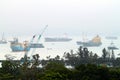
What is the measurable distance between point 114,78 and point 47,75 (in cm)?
353

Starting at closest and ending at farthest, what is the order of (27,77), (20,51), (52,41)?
(27,77)
(20,51)
(52,41)

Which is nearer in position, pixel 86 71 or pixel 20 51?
pixel 86 71

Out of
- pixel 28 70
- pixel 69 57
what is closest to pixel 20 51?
pixel 69 57

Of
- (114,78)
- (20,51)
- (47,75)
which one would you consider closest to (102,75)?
(114,78)

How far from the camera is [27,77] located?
19953 millimetres

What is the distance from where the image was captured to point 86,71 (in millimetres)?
17812

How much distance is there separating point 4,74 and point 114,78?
5.88 metres

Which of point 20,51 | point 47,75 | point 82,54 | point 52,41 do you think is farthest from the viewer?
point 52,41

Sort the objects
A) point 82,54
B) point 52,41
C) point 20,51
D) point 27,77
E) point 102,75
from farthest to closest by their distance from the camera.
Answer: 1. point 52,41
2. point 20,51
3. point 82,54
4. point 27,77
5. point 102,75

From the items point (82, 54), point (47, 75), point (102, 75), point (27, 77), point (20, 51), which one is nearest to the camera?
point (47, 75)

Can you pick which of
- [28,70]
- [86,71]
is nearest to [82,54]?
[28,70]

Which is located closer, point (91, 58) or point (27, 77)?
point (27, 77)

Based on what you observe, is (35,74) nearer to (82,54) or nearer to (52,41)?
(82,54)

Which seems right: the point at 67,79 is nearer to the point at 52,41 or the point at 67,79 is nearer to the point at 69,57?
the point at 69,57
